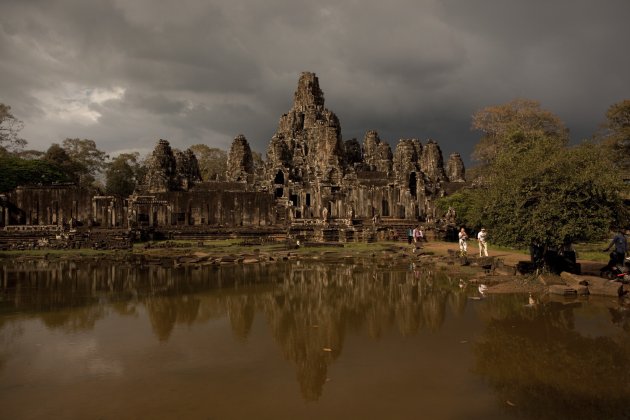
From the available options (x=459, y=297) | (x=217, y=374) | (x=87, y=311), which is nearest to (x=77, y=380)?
(x=217, y=374)

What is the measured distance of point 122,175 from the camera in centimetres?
6525

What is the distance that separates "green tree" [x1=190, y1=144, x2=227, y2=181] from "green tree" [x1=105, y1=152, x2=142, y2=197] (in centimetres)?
1092

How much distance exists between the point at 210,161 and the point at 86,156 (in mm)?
20025

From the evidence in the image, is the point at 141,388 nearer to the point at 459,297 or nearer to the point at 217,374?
the point at 217,374

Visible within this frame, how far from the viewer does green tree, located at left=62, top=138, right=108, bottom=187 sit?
64.8 metres

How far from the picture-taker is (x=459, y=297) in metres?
10.2

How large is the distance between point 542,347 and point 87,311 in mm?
8824

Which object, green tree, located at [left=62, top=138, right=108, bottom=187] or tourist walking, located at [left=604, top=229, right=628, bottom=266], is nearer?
tourist walking, located at [left=604, top=229, right=628, bottom=266]

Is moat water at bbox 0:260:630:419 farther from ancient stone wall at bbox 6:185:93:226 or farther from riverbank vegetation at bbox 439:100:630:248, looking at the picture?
ancient stone wall at bbox 6:185:93:226

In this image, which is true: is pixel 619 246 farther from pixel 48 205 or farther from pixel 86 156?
pixel 86 156

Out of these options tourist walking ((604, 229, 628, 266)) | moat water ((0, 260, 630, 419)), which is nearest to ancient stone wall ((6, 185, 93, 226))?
moat water ((0, 260, 630, 419))

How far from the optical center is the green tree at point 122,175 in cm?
6344

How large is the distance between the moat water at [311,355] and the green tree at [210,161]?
65021 millimetres

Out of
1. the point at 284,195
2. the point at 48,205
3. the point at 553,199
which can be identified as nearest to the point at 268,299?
the point at 553,199
